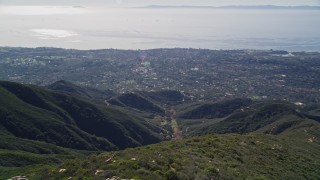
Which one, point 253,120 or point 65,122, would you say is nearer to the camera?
point 65,122

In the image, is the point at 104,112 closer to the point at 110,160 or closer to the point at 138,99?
the point at 138,99

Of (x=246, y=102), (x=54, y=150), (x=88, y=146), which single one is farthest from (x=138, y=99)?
(x=54, y=150)

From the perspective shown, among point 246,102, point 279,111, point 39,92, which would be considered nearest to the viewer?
point 39,92

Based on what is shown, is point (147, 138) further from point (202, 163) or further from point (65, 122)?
point (202, 163)

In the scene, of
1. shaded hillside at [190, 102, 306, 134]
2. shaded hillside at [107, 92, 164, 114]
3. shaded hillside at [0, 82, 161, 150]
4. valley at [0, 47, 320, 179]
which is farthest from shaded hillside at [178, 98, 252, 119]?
shaded hillside at [0, 82, 161, 150]

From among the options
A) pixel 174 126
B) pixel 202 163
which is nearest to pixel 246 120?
pixel 174 126

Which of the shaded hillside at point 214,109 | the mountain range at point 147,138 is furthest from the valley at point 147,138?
the shaded hillside at point 214,109

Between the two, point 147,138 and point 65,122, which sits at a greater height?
point 65,122
